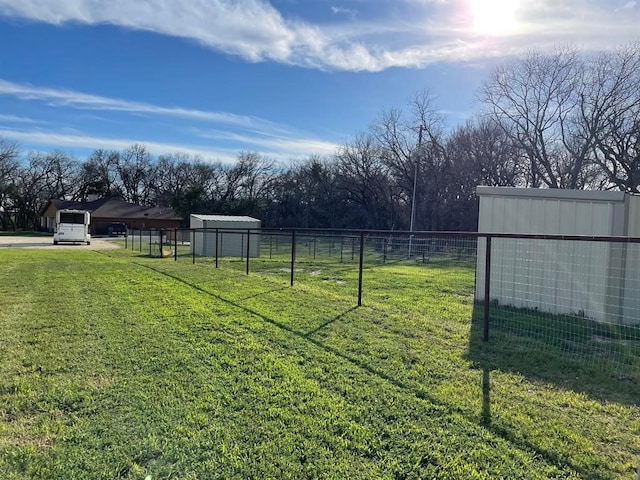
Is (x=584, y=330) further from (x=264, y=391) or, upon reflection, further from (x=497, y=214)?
(x=264, y=391)

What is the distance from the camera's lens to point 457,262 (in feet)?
A: 27.9

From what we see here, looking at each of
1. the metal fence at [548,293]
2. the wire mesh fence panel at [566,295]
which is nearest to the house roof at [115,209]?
the metal fence at [548,293]

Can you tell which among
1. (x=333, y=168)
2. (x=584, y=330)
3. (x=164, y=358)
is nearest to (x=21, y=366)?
(x=164, y=358)

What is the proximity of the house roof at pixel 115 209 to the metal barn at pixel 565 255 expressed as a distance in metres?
42.7

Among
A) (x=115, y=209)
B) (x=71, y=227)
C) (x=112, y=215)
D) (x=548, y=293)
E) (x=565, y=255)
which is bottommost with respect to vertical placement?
(x=548, y=293)

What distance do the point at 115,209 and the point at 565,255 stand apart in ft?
154

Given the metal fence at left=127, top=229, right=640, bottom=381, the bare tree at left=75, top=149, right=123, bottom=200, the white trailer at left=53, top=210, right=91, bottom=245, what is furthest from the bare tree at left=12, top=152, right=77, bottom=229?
the metal fence at left=127, top=229, right=640, bottom=381

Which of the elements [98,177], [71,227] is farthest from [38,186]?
[71,227]

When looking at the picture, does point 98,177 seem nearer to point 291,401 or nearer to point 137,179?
point 137,179

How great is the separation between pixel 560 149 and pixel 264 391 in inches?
1355

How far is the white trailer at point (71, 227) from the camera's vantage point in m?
26.9

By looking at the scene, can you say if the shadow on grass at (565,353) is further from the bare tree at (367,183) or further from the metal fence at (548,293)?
the bare tree at (367,183)

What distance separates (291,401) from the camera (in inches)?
122

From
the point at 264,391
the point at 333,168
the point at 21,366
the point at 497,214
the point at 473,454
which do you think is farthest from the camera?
the point at 333,168
